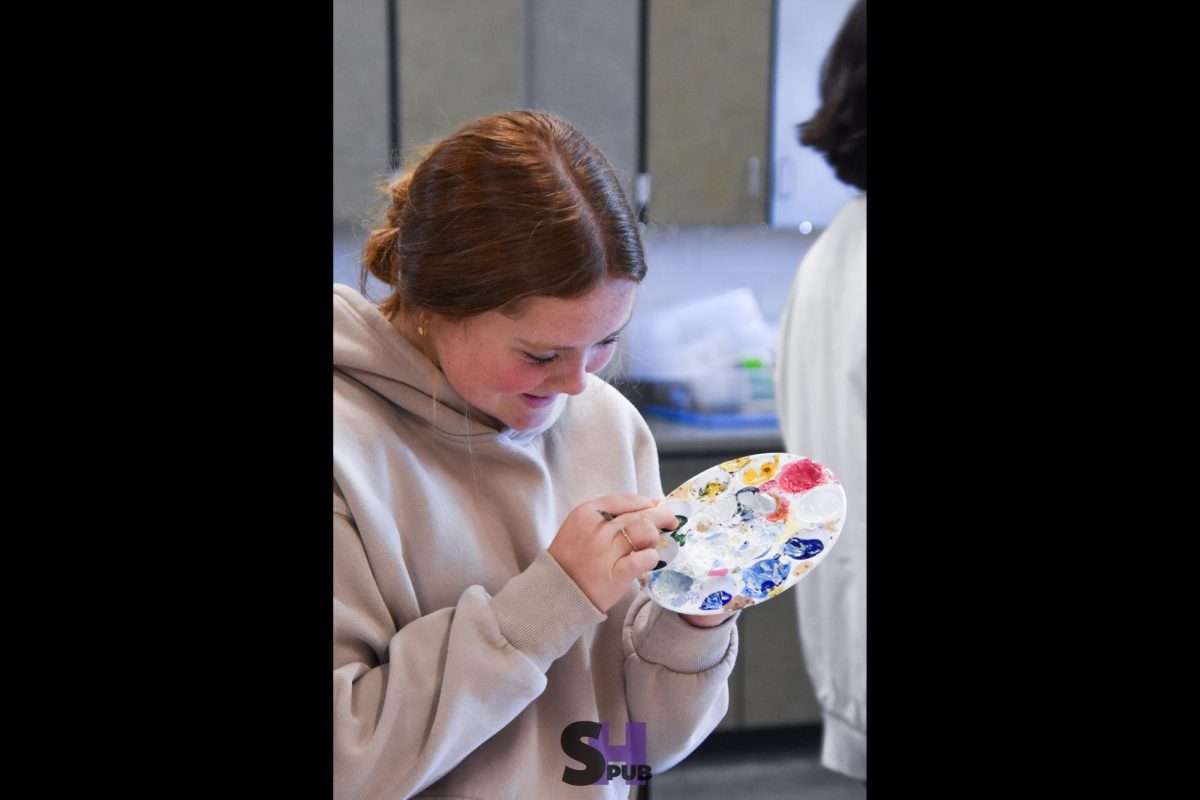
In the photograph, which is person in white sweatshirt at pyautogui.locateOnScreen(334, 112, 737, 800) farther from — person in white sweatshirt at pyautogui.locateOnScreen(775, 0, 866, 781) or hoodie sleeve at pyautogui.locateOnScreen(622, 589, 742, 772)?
person in white sweatshirt at pyautogui.locateOnScreen(775, 0, 866, 781)

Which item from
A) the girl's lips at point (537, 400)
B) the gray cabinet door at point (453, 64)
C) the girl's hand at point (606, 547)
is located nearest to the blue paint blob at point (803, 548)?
the girl's hand at point (606, 547)

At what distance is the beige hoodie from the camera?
75cm

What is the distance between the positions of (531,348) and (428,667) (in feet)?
0.77

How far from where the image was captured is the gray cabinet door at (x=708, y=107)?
87 centimetres

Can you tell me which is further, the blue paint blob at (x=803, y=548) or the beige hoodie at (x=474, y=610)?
the blue paint blob at (x=803, y=548)

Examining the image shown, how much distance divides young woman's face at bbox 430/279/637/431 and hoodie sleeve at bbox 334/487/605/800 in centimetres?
12

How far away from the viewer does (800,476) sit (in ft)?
2.89

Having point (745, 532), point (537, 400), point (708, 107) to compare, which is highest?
point (708, 107)

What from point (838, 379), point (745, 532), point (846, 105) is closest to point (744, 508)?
point (745, 532)

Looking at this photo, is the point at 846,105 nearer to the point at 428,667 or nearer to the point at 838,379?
the point at 838,379

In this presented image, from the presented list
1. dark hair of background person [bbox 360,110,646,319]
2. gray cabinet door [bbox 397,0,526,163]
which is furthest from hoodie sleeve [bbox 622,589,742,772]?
gray cabinet door [bbox 397,0,526,163]

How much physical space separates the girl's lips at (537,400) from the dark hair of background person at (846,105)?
0.31 meters

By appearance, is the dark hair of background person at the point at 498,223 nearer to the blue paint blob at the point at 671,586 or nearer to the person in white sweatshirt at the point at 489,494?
the person in white sweatshirt at the point at 489,494
